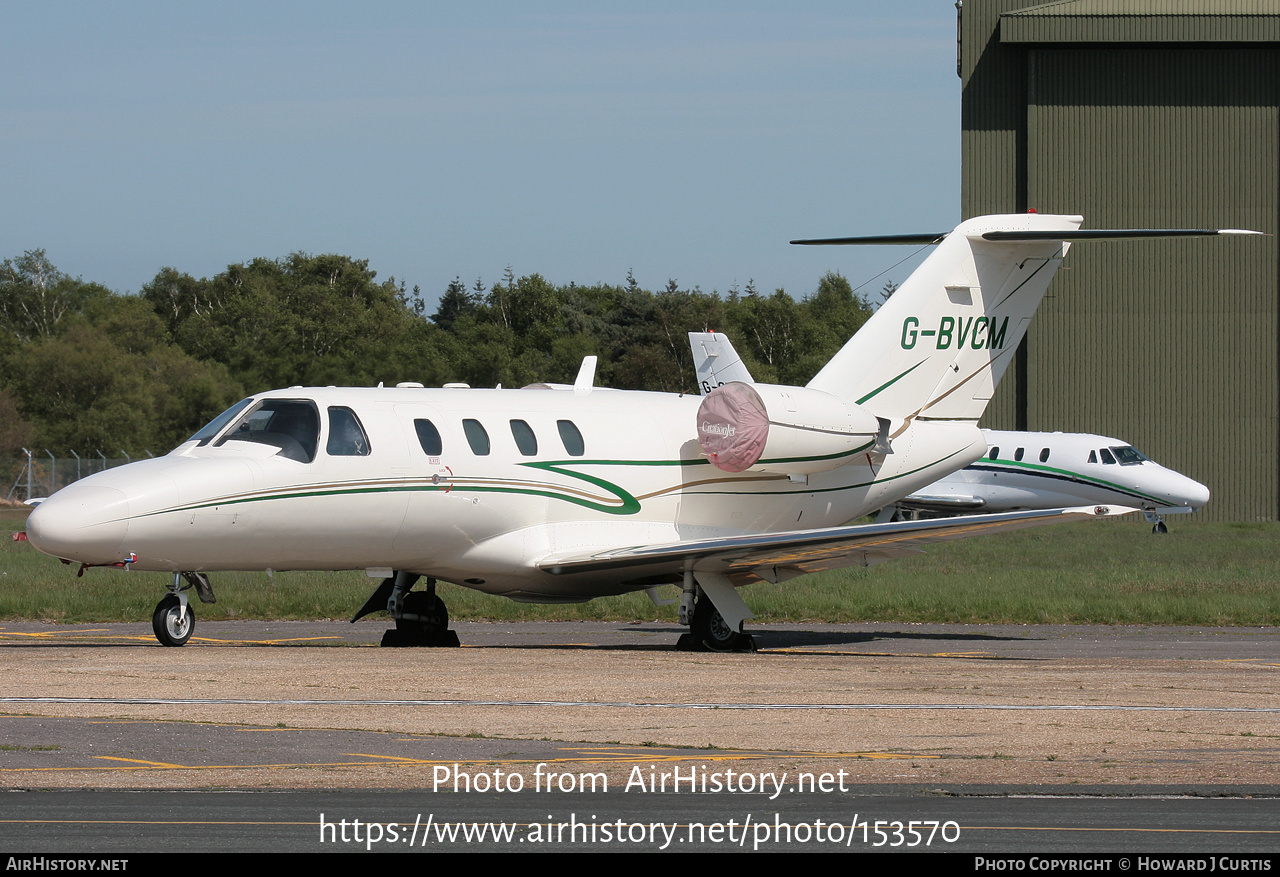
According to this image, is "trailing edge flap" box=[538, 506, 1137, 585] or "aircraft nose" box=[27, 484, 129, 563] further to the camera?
"trailing edge flap" box=[538, 506, 1137, 585]

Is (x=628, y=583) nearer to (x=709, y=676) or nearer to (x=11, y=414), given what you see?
(x=709, y=676)

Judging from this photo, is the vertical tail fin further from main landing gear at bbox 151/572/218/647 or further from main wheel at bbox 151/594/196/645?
main wheel at bbox 151/594/196/645

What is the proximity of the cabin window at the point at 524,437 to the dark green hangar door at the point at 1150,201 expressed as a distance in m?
37.6

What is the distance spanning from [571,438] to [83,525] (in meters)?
5.96

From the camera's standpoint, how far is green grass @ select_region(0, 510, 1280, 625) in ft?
80.9

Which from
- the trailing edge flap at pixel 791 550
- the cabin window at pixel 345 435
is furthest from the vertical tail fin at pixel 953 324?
the cabin window at pixel 345 435

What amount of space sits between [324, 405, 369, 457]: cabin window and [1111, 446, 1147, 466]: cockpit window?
3799 centimetres

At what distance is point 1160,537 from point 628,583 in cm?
3169

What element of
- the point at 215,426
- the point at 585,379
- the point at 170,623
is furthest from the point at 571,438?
the point at 170,623

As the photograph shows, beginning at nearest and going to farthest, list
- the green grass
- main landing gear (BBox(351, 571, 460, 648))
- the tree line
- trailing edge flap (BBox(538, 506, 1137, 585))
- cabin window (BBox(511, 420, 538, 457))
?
trailing edge flap (BBox(538, 506, 1137, 585)) < cabin window (BBox(511, 420, 538, 457)) < main landing gear (BBox(351, 571, 460, 648)) < the green grass < the tree line

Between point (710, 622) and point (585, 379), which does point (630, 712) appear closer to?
point (710, 622)

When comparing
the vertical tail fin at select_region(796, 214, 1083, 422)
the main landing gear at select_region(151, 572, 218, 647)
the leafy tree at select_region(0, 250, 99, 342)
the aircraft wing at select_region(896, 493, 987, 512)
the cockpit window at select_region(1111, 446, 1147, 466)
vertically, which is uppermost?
the leafy tree at select_region(0, 250, 99, 342)

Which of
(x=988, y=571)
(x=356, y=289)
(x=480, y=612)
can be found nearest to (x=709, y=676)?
(x=480, y=612)

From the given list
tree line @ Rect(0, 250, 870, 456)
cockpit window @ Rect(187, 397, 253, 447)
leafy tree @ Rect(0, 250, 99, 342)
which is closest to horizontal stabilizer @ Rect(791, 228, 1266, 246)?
cockpit window @ Rect(187, 397, 253, 447)
